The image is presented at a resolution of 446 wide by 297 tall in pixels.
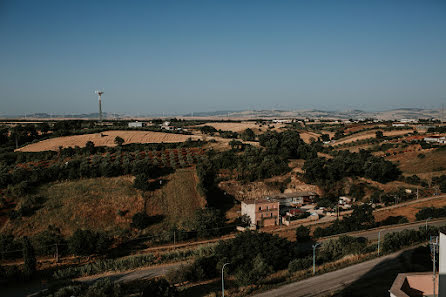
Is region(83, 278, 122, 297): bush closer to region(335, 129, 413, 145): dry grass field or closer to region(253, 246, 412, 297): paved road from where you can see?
region(253, 246, 412, 297): paved road

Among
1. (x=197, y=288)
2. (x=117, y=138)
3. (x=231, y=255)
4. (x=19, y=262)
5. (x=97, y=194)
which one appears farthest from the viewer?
(x=117, y=138)

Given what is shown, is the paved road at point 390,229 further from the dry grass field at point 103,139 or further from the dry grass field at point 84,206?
the dry grass field at point 103,139

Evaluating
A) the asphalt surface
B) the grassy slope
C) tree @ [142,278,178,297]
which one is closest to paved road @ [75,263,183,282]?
the asphalt surface

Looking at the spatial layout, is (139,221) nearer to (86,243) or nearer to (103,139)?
(86,243)

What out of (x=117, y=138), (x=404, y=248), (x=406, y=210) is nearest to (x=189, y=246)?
(x=404, y=248)

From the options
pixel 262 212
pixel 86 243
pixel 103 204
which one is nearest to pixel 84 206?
pixel 103 204

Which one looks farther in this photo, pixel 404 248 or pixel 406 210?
pixel 406 210

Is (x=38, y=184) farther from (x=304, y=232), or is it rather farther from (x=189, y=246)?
(x=304, y=232)
